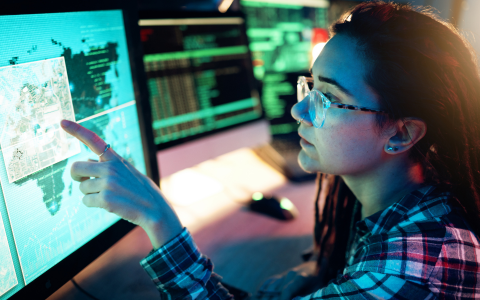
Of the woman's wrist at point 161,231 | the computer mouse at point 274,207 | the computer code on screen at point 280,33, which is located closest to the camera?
the woman's wrist at point 161,231

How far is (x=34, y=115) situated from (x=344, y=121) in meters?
0.48

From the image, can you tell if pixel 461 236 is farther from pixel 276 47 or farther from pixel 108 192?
pixel 276 47

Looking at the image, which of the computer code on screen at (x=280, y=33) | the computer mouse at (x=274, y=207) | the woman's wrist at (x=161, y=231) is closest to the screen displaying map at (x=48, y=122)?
the woman's wrist at (x=161, y=231)

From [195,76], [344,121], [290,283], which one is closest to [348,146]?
[344,121]

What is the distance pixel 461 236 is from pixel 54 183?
0.61 metres

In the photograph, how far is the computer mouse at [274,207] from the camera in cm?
93

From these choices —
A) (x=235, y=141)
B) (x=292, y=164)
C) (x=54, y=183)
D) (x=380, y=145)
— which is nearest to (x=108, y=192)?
(x=54, y=183)

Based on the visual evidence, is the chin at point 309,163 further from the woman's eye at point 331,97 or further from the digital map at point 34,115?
the digital map at point 34,115

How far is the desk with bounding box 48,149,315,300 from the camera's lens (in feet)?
2.08

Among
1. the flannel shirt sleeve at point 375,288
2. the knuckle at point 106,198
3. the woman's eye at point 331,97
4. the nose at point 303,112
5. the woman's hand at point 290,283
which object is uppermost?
the woman's eye at point 331,97

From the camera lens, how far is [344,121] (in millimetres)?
569

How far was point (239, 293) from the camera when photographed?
2.12ft

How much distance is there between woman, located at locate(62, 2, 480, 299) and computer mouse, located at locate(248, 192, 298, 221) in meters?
0.32

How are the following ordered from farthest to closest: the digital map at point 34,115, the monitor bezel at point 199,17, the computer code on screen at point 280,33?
1. the computer code on screen at point 280,33
2. the monitor bezel at point 199,17
3. the digital map at point 34,115
